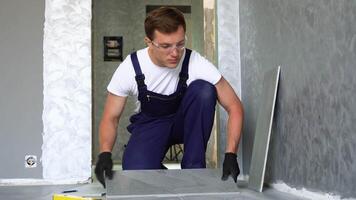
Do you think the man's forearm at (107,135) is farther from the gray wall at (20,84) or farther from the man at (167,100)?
the gray wall at (20,84)

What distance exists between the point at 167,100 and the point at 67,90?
4.14 ft

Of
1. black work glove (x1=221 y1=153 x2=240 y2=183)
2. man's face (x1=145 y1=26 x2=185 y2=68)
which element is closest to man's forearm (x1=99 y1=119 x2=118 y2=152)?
man's face (x1=145 y1=26 x2=185 y2=68)

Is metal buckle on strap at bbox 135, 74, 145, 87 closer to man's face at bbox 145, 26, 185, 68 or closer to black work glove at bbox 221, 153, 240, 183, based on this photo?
man's face at bbox 145, 26, 185, 68

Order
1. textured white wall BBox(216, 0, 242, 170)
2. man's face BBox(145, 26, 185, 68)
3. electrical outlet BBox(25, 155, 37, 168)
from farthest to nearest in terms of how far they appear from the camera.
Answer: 1. electrical outlet BBox(25, 155, 37, 168)
2. textured white wall BBox(216, 0, 242, 170)
3. man's face BBox(145, 26, 185, 68)

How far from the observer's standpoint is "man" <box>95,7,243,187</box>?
2021mm

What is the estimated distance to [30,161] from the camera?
3244 millimetres

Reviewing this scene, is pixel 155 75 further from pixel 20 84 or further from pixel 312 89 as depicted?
pixel 20 84

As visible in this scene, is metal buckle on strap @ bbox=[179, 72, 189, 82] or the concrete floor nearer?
the concrete floor

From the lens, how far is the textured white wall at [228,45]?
10.2ft

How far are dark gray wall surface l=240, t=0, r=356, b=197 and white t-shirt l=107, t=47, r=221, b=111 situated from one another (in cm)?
37

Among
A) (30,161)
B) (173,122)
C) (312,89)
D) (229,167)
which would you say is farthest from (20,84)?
(312,89)

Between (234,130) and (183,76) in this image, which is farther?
(183,76)

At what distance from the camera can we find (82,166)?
10.7 feet

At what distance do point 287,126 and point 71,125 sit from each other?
5.53 ft
